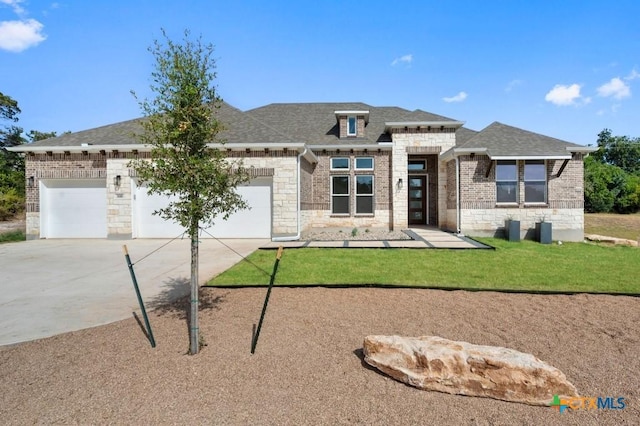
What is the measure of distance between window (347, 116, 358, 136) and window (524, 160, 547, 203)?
7494mm

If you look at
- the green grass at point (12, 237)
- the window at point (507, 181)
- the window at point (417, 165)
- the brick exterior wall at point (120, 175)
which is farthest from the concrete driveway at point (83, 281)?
the window at point (507, 181)

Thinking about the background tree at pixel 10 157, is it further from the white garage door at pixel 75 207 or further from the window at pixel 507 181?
the window at pixel 507 181

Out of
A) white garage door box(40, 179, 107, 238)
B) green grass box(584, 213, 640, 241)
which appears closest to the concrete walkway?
white garage door box(40, 179, 107, 238)

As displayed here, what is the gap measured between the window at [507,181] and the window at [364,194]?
17.6 feet

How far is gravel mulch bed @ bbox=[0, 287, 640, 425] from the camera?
253 cm

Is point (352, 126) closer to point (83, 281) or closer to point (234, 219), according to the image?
point (234, 219)

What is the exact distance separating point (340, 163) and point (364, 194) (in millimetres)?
1890

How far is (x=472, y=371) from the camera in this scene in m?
2.78

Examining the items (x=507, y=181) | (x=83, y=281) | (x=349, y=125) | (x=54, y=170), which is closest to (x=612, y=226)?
(x=507, y=181)

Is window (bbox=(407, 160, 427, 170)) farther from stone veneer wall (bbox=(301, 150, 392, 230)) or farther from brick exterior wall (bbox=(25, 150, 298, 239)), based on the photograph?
brick exterior wall (bbox=(25, 150, 298, 239))

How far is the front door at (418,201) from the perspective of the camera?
54.3 feet

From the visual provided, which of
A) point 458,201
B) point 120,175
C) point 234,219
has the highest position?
point 120,175

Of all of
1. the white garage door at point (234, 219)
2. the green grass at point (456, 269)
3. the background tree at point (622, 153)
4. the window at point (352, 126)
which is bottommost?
the green grass at point (456, 269)

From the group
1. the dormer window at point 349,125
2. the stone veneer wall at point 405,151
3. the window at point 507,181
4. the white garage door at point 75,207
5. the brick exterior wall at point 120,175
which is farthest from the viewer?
the dormer window at point 349,125
